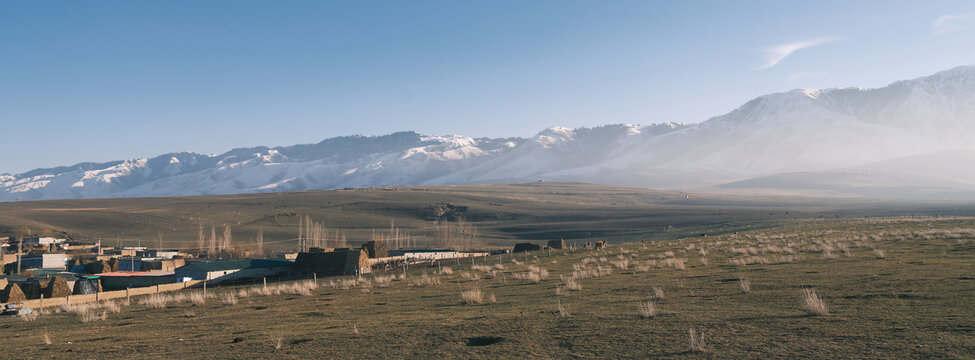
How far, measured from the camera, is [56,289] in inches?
1441

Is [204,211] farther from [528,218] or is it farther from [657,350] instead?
[657,350]

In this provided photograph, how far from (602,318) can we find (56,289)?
34.4 metres

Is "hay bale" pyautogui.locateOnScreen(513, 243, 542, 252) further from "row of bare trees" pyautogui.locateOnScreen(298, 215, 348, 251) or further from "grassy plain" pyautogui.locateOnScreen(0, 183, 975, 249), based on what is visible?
"row of bare trees" pyautogui.locateOnScreen(298, 215, 348, 251)

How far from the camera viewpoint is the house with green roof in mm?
50156

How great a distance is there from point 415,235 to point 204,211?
51.5 meters

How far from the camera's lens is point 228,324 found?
1858 centimetres

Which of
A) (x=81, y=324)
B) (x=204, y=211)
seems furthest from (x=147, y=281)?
(x=204, y=211)

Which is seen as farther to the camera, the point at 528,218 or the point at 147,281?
the point at 528,218

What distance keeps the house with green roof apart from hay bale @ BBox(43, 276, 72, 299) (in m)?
10.9

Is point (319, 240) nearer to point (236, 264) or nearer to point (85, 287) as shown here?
point (236, 264)

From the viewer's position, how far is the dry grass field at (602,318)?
37.9ft

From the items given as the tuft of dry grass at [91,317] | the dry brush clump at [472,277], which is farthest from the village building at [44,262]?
the dry brush clump at [472,277]

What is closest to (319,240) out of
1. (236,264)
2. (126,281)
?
(236,264)

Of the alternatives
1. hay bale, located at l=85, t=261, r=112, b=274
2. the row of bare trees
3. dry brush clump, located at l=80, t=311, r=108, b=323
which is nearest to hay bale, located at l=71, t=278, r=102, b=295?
hay bale, located at l=85, t=261, r=112, b=274
